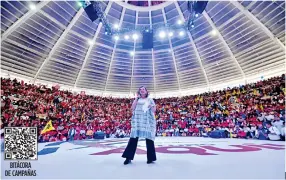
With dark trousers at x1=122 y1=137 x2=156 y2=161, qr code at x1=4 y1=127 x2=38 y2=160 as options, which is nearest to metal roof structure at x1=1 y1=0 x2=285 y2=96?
qr code at x1=4 y1=127 x2=38 y2=160

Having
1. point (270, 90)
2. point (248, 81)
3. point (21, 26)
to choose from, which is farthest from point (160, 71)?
point (21, 26)

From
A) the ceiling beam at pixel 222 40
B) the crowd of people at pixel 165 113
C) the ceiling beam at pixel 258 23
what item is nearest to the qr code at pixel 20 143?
the crowd of people at pixel 165 113

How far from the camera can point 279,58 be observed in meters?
14.0

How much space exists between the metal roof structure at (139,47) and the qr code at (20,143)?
12.1 m

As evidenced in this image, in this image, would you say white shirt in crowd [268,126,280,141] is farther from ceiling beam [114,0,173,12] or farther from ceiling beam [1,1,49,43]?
ceiling beam [1,1,49,43]

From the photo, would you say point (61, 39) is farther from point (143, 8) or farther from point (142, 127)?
point (142, 127)

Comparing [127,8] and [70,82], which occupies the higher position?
[127,8]

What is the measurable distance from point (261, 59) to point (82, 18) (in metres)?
15.2

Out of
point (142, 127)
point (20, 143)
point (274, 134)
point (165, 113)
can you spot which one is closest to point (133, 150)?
point (142, 127)

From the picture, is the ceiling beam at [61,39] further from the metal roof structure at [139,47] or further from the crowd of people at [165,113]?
the crowd of people at [165,113]

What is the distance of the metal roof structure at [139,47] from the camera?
41.4 ft

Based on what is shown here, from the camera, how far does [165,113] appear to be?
17.5 m

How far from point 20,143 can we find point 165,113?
15476 millimetres

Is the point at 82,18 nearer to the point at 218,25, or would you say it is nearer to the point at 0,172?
the point at 218,25
